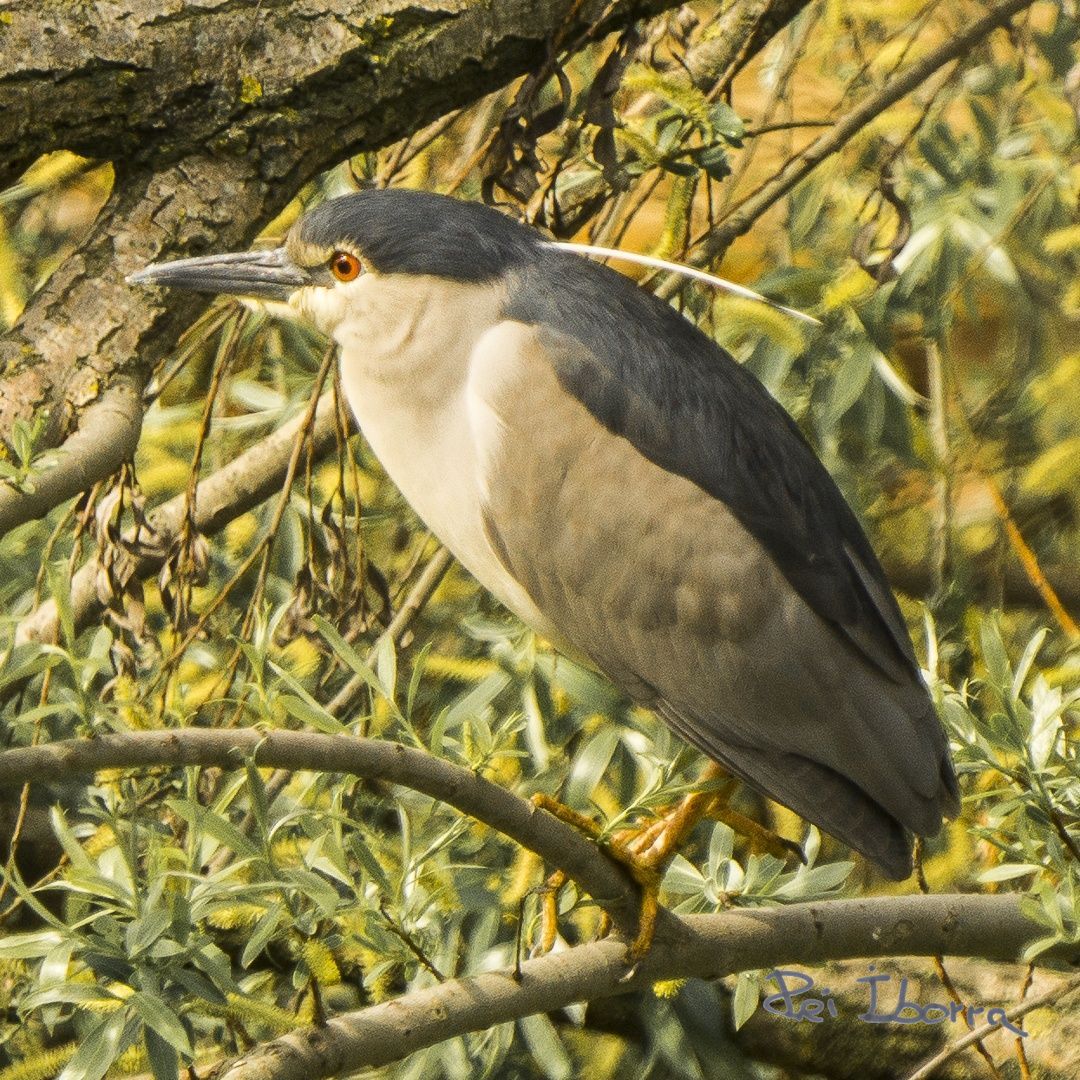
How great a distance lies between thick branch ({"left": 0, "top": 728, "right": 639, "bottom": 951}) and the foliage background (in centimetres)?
8

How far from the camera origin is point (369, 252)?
1.99 meters

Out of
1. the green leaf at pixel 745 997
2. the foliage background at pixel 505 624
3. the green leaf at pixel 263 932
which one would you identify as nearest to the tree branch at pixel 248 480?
the foliage background at pixel 505 624

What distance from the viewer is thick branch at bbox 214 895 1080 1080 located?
1362 millimetres

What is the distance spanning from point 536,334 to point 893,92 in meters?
0.76

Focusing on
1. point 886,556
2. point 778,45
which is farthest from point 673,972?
point 778,45

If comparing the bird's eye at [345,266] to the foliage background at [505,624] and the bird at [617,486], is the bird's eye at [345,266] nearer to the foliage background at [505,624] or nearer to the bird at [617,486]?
the bird at [617,486]

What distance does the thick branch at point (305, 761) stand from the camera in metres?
1.13

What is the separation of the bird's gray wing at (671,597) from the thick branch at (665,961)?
0.81ft

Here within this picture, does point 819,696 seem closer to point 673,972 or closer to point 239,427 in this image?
point 673,972

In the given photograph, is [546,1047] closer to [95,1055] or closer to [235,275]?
[95,1055]

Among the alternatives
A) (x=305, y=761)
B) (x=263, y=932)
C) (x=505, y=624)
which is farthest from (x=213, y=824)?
(x=505, y=624)

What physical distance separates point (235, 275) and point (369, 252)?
18 centimetres

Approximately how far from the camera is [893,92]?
2.35m

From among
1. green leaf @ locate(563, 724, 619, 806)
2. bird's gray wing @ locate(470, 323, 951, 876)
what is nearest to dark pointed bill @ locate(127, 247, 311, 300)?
bird's gray wing @ locate(470, 323, 951, 876)
